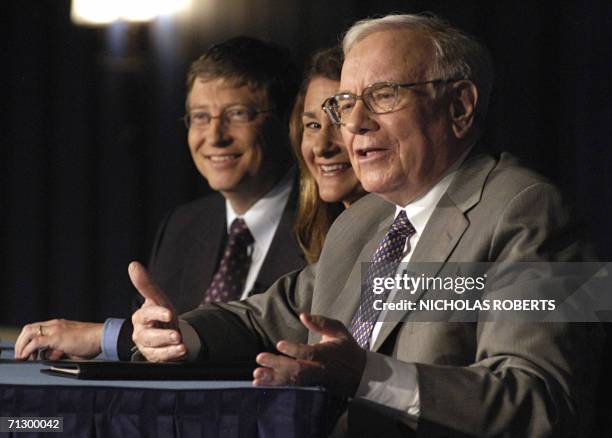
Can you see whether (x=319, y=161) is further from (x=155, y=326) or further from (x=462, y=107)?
(x=155, y=326)

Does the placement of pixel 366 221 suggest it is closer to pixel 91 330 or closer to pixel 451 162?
pixel 451 162

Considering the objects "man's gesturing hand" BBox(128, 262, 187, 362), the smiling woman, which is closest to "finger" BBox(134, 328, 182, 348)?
"man's gesturing hand" BBox(128, 262, 187, 362)

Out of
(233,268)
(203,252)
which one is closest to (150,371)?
(233,268)

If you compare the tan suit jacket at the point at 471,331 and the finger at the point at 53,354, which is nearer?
the tan suit jacket at the point at 471,331

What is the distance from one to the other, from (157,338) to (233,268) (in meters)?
1.28

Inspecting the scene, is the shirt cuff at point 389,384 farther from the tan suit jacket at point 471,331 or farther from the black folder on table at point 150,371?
the black folder on table at point 150,371

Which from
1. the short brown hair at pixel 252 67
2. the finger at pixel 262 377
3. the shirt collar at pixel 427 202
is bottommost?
the finger at pixel 262 377

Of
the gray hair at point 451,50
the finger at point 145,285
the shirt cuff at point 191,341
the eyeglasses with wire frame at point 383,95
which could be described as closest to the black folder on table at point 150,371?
the finger at point 145,285

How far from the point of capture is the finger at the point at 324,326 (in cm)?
140

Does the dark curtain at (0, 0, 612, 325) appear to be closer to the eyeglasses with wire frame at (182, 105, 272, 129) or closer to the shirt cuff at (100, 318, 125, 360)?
the eyeglasses with wire frame at (182, 105, 272, 129)

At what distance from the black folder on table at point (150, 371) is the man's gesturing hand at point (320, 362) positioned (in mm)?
121

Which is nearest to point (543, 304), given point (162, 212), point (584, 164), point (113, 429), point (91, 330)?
point (113, 429)

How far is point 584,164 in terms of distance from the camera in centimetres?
339

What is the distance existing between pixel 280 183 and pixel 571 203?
1.68 meters
